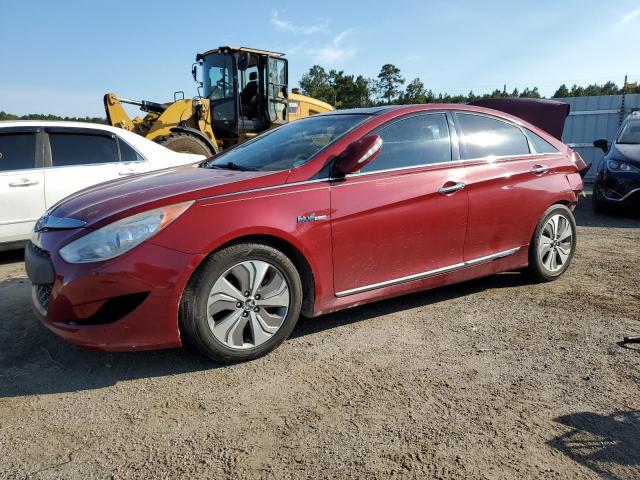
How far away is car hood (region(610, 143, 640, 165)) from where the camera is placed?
7.81 meters

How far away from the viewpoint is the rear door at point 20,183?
16.4ft

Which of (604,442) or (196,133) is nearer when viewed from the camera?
(604,442)

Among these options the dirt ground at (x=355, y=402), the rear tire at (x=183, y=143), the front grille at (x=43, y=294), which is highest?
the rear tire at (x=183, y=143)

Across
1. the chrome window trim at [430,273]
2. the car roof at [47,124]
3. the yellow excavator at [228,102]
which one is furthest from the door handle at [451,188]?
the yellow excavator at [228,102]

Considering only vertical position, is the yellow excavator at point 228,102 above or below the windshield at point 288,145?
above

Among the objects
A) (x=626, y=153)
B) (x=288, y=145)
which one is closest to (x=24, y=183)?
(x=288, y=145)

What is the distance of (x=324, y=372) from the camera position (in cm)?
282

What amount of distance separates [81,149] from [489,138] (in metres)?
4.30

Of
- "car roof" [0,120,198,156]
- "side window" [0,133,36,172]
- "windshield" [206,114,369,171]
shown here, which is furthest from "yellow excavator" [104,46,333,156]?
"windshield" [206,114,369,171]

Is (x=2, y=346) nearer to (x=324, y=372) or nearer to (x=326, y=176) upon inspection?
(x=324, y=372)

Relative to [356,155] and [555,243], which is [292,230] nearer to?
[356,155]

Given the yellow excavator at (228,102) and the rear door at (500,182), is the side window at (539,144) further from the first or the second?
the yellow excavator at (228,102)

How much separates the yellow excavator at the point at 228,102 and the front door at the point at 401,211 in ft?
23.8

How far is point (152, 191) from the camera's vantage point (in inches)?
115
